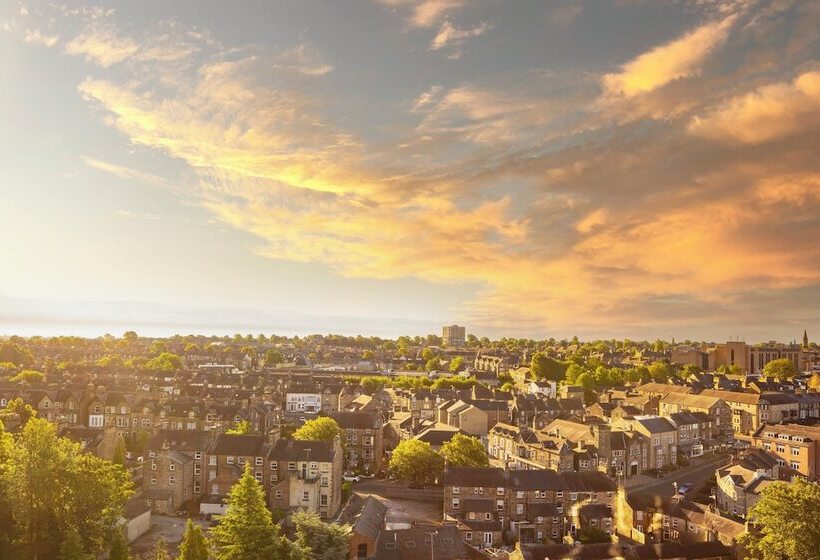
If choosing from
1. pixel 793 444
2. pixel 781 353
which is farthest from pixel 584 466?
pixel 781 353

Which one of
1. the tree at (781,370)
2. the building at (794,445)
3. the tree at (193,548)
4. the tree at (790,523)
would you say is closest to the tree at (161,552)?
the tree at (193,548)

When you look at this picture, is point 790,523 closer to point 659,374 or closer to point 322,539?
point 322,539

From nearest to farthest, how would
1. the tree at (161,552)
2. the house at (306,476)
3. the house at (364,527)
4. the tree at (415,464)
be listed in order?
1. the tree at (161,552)
2. the house at (364,527)
3. the house at (306,476)
4. the tree at (415,464)

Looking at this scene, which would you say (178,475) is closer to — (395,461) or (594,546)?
(395,461)

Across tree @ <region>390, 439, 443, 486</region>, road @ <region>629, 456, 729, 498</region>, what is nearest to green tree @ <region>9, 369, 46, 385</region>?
tree @ <region>390, 439, 443, 486</region>

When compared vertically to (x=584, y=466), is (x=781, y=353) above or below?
above

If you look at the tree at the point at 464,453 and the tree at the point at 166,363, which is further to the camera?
the tree at the point at 166,363

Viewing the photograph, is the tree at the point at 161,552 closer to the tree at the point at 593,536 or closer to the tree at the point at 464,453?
the tree at the point at 464,453
